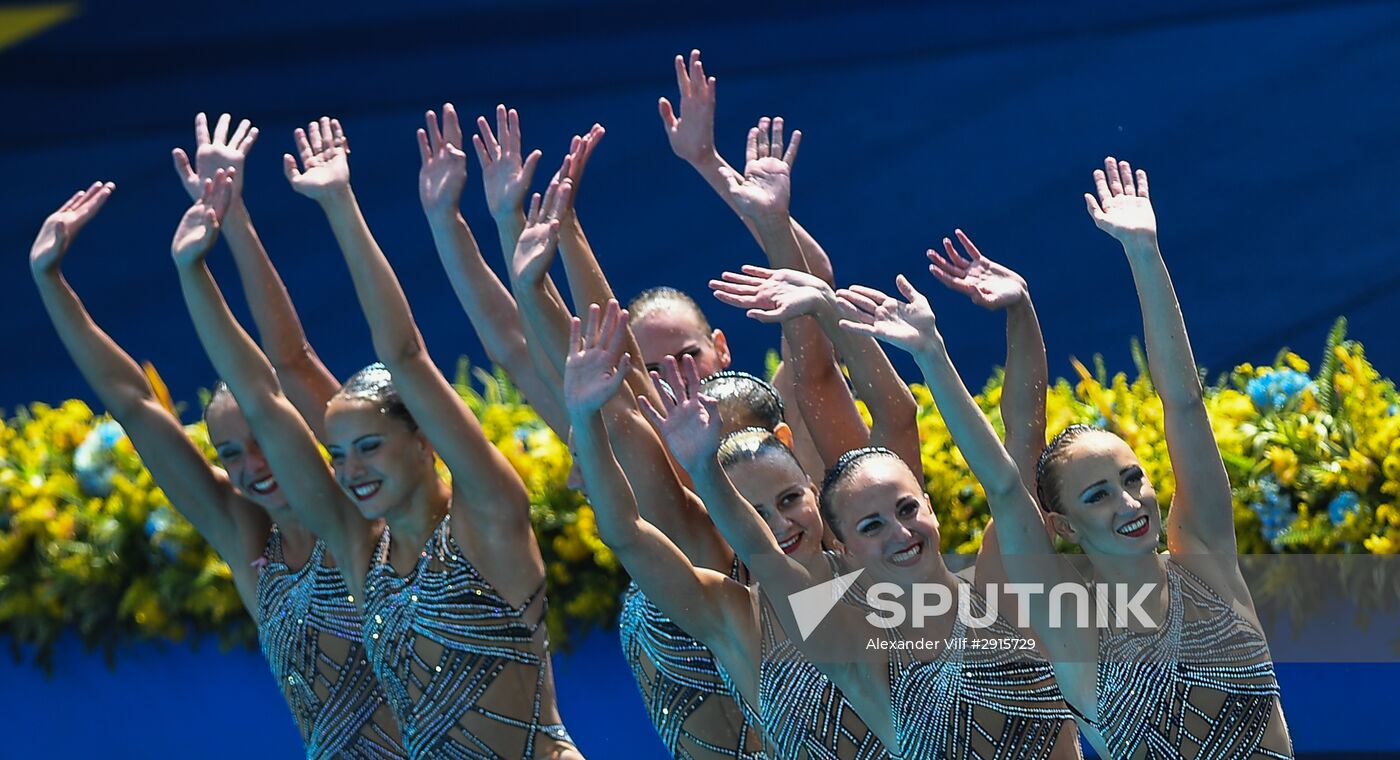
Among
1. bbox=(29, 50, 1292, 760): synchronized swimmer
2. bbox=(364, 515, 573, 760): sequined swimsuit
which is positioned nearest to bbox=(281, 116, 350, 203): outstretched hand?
bbox=(29, 50, 1292, 760): synchronized swimmer

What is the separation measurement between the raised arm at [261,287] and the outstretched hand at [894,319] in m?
1.74

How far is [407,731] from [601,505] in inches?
38.5

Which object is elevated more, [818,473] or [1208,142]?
[1208,142]


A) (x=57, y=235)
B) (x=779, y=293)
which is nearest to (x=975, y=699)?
(x=779, y=293)

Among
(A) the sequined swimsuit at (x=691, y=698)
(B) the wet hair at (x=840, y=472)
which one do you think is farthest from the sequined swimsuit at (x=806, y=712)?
(A) the sequined swimsuit at (x=691, y=698)

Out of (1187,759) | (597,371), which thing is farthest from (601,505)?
(1187,759)

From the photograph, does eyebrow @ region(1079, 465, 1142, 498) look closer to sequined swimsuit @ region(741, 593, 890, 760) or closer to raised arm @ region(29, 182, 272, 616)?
sequined swimsuit @ region(741, 593, 890, 760)

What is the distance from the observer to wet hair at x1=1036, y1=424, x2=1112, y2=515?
405cm

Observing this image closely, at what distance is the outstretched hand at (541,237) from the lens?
4379 mm

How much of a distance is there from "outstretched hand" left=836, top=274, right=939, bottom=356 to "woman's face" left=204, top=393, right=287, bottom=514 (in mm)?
1775

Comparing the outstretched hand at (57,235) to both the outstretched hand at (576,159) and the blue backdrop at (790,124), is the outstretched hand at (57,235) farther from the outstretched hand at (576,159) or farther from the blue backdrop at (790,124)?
the blue backdrop at (790,124)

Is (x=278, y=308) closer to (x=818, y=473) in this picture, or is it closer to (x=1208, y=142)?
(x=818, y=473)

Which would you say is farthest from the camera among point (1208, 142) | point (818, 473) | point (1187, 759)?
point (1208, 142)

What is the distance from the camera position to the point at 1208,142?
24.7 ft
